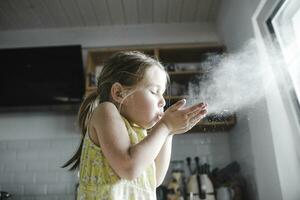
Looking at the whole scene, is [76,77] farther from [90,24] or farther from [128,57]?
[128,57]

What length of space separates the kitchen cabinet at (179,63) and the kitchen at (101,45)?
0.40 ft

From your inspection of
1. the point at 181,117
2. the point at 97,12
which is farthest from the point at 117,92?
the point at 97,12

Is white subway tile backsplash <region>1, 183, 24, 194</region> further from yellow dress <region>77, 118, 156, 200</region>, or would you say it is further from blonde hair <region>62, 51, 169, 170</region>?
yellow dress <region>77, 118, 156, 200</region>

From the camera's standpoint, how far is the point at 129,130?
32.4 inches

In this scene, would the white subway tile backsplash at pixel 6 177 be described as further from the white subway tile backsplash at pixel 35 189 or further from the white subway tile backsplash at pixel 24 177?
the white subway tile backsplash at pixel 35 189

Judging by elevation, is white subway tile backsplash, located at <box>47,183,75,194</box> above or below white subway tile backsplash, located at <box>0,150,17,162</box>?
below

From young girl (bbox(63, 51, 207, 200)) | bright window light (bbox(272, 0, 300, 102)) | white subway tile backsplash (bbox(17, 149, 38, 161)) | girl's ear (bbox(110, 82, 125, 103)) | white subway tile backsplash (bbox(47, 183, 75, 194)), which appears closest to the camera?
young girl (bbox(63, 51, 207, 200))

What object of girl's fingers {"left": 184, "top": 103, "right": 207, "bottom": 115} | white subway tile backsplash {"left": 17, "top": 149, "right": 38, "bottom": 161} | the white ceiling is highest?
the white ceiling

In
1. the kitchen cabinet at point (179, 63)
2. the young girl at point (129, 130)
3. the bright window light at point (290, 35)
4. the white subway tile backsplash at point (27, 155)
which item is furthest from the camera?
the white subway tile backsplash at point (27, 155)

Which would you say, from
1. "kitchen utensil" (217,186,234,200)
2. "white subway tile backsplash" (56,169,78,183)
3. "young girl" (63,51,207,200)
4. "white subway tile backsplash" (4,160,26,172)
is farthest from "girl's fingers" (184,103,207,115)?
"white subway tile backsplash" (4,160,26,172)


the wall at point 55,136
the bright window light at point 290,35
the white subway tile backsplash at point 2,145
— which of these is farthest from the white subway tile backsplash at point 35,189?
the bright window light at point 290,35

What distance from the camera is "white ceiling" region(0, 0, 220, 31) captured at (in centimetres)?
257

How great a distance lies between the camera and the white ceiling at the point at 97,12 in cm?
257

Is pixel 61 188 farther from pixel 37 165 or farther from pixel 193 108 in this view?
pixel 193 108
